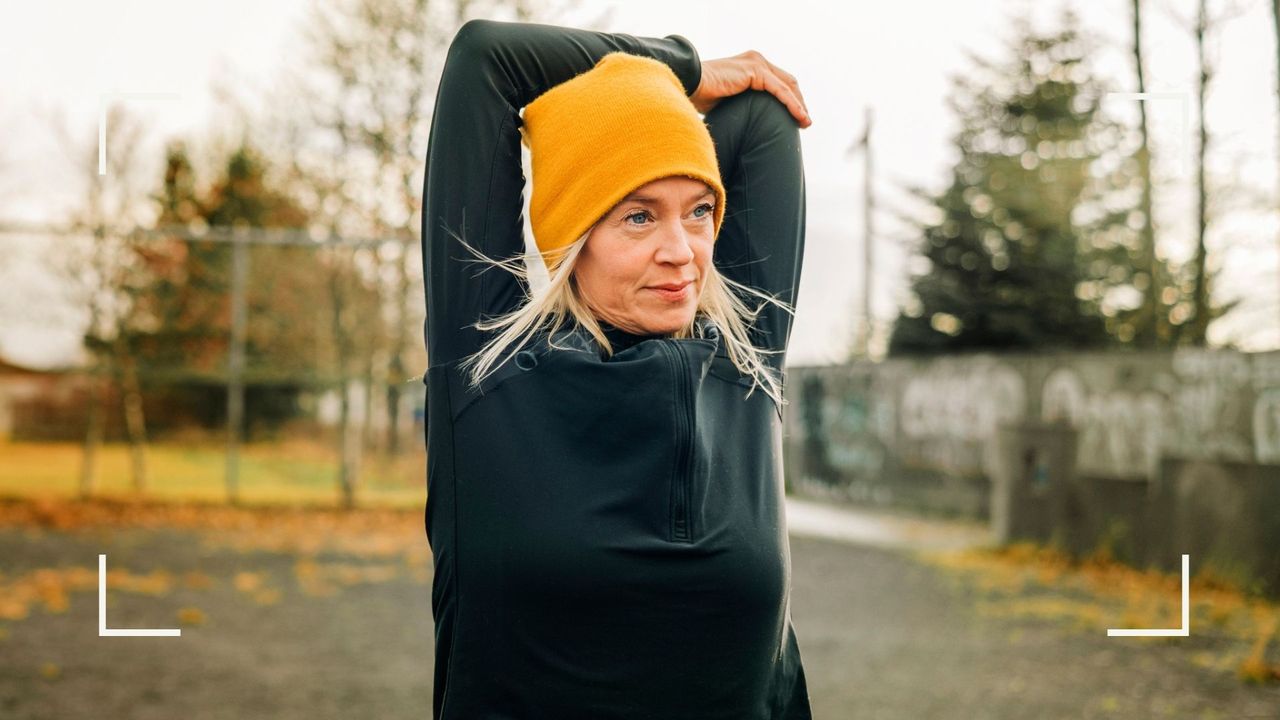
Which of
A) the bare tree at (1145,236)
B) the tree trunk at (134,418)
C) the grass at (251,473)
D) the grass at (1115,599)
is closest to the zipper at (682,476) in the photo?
the grass at (1115,599)

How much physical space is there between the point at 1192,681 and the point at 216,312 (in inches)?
358

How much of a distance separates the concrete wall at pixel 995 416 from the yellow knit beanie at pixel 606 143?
7755 millimetres

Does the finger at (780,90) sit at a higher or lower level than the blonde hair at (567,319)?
higher

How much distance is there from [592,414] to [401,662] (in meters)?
4.23

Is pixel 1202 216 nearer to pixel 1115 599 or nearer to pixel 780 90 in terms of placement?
pixel 1115 599

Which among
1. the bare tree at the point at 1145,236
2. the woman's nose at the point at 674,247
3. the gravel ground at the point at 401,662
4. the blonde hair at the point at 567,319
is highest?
the bare tree at the point at 1145,236

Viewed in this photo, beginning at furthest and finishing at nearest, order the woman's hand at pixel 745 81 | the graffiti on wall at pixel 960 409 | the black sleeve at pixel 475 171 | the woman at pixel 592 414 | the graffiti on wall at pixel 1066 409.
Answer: the graffiti on wall at pixel 960 409, the graffiti on wall at pixel 1066 409, the woman's hand at pixel 745 81, the black sleeve at pixel 475 171, the woman at pixel 592 414

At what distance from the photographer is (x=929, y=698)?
4664 millimetres

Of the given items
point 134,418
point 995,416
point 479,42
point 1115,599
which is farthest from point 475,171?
point 995,416

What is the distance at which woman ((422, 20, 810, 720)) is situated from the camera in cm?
119

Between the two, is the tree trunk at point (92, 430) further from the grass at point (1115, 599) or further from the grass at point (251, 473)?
the grass at point (1115, 599)

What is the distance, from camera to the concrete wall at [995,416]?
328 inches

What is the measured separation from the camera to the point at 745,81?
146 centimetres

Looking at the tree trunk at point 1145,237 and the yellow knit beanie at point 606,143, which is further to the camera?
the tree trunk at point 1145,237
